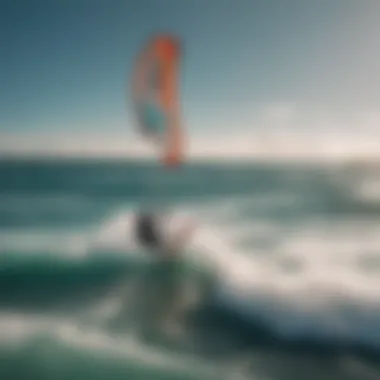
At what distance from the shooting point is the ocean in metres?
1.50

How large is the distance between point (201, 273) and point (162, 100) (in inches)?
17.1

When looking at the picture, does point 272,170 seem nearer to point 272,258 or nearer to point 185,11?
point 272,258

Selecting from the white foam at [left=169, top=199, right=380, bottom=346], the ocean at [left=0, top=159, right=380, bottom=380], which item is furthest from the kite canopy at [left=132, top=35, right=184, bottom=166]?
the white foam at [left=169, top=199, right=380, bottom=346]

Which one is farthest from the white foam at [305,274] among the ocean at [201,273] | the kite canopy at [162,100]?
the kite canopy at [162,100]

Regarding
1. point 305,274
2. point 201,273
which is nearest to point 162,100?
point 201,273

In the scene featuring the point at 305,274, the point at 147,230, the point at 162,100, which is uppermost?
the point at 162,100

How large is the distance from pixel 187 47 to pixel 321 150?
16.6 inches

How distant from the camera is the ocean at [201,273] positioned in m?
1.50

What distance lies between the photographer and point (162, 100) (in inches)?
60.9

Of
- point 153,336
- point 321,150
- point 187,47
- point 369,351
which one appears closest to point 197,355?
point 153,336

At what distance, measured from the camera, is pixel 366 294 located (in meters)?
1.50

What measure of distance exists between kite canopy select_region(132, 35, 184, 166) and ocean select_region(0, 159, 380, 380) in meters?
0.07

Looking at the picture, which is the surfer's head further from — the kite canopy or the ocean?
the kite canopy

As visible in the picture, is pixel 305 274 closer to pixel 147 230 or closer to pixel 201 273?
Result: pixel 201 273
